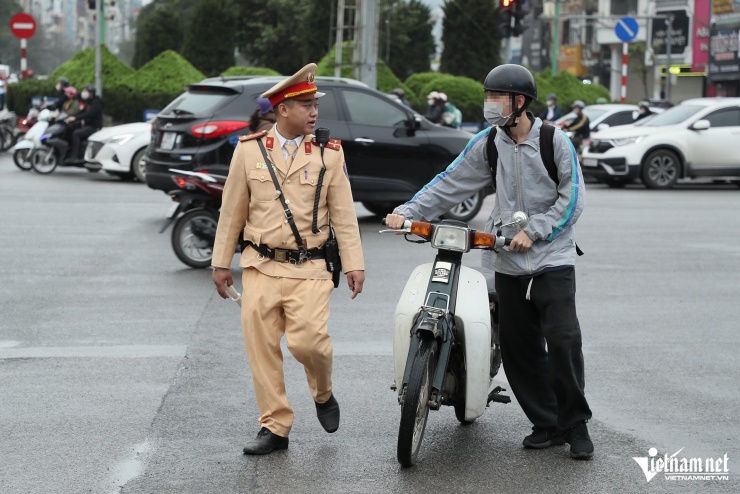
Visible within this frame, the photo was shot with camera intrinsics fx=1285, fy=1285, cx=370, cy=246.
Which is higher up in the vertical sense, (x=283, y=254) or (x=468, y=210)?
(x=283, y=254)

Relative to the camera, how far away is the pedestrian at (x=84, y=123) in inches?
874

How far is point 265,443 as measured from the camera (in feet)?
18.6

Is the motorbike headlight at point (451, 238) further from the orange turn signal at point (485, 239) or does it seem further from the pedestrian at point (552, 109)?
the pedestrian at point (552, 109)

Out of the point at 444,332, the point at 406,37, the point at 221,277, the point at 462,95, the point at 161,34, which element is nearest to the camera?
the point at 444,332

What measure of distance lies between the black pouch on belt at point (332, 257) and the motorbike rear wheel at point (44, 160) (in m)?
17.6

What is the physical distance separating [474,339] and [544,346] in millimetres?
633

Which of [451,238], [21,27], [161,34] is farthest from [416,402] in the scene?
[161,34]

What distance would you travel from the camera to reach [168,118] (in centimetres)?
1471

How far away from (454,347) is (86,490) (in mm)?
1655

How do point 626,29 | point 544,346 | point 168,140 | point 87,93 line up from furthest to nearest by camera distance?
point 626,29, point 87,93, point 168,140, point 544,346

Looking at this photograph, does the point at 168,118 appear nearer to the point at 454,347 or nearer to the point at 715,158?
the point at 454,347

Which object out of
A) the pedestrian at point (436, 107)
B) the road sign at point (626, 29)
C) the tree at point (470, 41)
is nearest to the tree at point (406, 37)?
the tree at point (470, 41)

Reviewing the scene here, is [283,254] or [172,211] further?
[172,211]

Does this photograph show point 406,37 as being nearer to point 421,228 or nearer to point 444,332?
point 421,228
